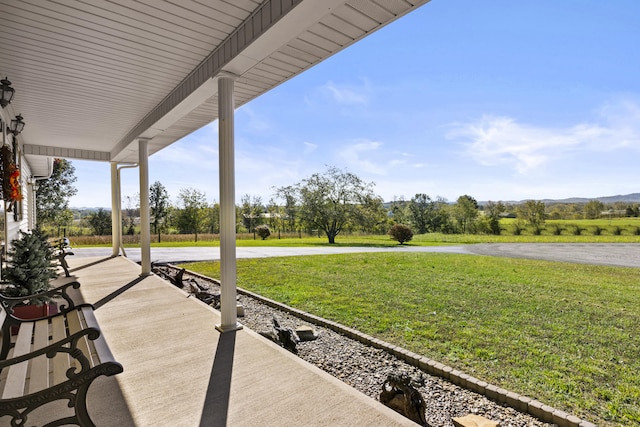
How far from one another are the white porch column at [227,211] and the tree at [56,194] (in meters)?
20.4

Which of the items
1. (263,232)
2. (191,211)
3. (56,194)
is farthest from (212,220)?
(56,194)

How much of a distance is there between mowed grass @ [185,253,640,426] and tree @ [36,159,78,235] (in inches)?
642

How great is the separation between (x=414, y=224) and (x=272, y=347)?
97.1 feet

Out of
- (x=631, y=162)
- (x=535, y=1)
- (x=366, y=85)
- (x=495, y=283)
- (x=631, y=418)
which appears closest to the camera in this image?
(x=631, y=418)

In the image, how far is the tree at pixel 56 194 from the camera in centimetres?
1898

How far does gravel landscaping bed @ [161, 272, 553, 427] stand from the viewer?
2.32 meters

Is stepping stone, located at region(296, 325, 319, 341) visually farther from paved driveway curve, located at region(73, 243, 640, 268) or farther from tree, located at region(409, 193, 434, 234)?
tree, located at region(409, 193, 434, 234)

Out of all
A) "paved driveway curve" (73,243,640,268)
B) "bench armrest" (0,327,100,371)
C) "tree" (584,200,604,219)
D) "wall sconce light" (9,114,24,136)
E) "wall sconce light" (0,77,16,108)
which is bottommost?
"paved driveway curve" (73,243,640,268)

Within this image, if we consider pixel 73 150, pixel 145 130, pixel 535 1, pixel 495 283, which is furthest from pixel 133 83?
pixel 535 1

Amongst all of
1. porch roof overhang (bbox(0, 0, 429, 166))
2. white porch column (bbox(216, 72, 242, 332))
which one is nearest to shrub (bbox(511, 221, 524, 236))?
porch roof overhang (bbox(0, 0, 429, 166))

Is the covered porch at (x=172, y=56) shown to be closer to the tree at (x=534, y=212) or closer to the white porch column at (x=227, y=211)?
the white porch column at (x=227, y=211)

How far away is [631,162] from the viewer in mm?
44688

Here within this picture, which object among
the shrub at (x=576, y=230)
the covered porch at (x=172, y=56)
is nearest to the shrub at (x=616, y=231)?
the shrub at (x=576, y=230)

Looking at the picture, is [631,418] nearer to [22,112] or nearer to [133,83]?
[133,83]
